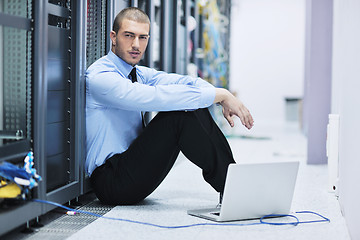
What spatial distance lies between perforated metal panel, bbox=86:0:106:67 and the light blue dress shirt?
0.71 ft

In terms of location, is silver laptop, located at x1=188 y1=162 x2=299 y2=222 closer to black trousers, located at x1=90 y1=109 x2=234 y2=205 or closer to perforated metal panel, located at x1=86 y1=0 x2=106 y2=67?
black trousers, located at x1=90 y1=109 x2=234 y2=205

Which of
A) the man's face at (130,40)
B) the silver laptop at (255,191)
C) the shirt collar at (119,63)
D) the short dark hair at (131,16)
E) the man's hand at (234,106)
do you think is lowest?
the silver laptop at (255,191)

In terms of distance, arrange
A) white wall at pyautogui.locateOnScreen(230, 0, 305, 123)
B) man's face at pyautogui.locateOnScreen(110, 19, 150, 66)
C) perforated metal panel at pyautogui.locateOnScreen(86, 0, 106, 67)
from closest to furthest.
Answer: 1. man's face at pyautogui.locateOnScreen(110, 19, 150, 66)
2. perforated metal panel at pyautogui.locateOnScreen(86, 0, 106, 67)
3. white wall at pyautogui.locateOnScreen(230, 0, 305, 123)

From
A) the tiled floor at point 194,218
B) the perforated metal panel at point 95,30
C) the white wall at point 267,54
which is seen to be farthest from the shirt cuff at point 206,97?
the white wall at point 267,54

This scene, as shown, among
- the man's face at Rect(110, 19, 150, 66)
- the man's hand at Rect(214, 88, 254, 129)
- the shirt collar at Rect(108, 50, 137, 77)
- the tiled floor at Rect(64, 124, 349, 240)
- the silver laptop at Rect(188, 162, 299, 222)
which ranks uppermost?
the man's face at Rect(110, 19, 150, 66)

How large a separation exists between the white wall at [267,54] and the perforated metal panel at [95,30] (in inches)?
278

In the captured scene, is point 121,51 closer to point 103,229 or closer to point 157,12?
point 103,229

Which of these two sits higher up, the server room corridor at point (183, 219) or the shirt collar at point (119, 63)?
the shirt collar at point (119, 63)

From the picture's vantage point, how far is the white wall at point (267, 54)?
Result: 32.0 feet

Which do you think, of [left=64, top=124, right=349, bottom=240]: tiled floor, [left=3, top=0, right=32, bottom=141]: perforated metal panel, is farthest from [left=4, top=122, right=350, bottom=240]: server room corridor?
[left=3, top=0, right=32, bottom=141]: perforated metal panel

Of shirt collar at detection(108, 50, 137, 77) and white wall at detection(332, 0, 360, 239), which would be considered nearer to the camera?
white wall at detection(332, 0, 360, 239)

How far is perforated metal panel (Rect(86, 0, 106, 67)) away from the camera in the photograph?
2.78m

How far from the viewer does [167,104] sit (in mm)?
2355

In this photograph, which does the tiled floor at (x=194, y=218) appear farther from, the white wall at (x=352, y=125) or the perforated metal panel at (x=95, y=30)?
the perforated metal panel at (x=95, y=30)
